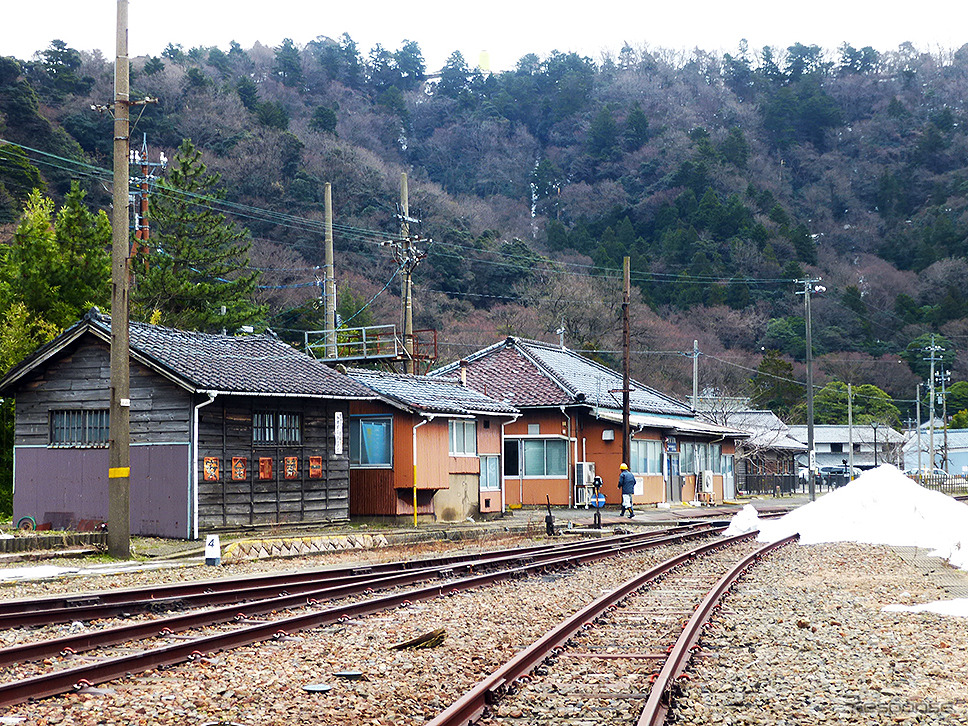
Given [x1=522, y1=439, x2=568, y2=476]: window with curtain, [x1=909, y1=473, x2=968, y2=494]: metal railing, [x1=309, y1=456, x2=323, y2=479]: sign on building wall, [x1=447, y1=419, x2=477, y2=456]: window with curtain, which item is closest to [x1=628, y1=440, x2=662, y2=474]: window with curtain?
[x1=522, y1=439, x2=568, y2=476]: window with curtain

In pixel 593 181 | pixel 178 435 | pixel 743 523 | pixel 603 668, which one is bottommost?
pixel 743 523

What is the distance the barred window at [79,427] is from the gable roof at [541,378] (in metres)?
16.0

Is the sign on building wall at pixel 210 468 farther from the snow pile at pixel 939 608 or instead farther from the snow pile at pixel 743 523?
the snow pile at pixel 939 608

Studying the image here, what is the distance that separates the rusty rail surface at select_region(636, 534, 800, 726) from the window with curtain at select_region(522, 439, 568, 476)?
797 inches

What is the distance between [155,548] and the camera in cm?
1964

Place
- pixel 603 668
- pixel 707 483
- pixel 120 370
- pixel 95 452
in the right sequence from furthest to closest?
1. pixel 707 483
2. pixel 95 452
3. pixel 120 370
4. pixel 603 668

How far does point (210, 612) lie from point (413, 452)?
51.9ft

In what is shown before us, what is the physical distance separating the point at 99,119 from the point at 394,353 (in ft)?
109

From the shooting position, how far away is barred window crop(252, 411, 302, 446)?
23156 mm

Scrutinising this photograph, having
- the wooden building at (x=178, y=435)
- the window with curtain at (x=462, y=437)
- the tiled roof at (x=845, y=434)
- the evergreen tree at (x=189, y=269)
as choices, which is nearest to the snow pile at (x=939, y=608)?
the wooden building at (x=178, y=435)

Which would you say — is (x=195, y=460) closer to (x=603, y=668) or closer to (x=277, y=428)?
(x=277, y=428)

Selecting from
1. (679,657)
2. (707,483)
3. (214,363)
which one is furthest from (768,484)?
(679,657)

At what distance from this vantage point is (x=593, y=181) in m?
90.7

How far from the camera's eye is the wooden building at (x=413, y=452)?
26703 millimetres
